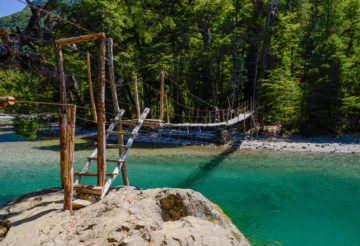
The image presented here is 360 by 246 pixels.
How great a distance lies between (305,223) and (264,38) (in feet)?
42.1

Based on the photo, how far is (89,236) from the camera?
266cm

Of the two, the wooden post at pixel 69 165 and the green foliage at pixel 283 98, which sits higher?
the green foliage at pixel 283 98

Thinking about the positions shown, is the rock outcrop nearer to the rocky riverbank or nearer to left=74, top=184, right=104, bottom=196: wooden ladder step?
left=74, top=184, right=104, bottom=196: wooden ladder step

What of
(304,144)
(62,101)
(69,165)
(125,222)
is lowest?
(304,144)

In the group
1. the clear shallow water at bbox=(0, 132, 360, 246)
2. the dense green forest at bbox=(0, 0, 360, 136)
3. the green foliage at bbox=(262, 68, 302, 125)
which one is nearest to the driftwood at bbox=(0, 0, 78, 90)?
the clear shallow water at bbox=(0, 132, 360, 246)

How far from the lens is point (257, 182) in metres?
7.29

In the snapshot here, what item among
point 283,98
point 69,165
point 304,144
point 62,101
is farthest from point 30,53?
point 283,98

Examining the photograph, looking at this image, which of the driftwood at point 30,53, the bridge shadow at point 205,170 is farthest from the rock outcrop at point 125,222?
the bridge shadow at point 205,170

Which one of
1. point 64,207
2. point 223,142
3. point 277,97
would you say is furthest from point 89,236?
point 277,97

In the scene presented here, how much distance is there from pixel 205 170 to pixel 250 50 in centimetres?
1156

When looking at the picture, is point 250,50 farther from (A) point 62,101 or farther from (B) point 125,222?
(B) point 125,222

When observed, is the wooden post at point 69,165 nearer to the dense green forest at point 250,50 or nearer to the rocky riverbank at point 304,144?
the dense green forest at point 250,50

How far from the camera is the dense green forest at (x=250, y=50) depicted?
501 inches

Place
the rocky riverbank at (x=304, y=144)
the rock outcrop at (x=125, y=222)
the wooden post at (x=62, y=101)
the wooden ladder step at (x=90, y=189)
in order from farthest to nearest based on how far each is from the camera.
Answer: the rocky riverbank at (x=304, y=144) → the wooden post at (x=62, y=101) → the wooden ladder step at (x=90, y=189) → the rock outcrop at (x=125, y=222)
